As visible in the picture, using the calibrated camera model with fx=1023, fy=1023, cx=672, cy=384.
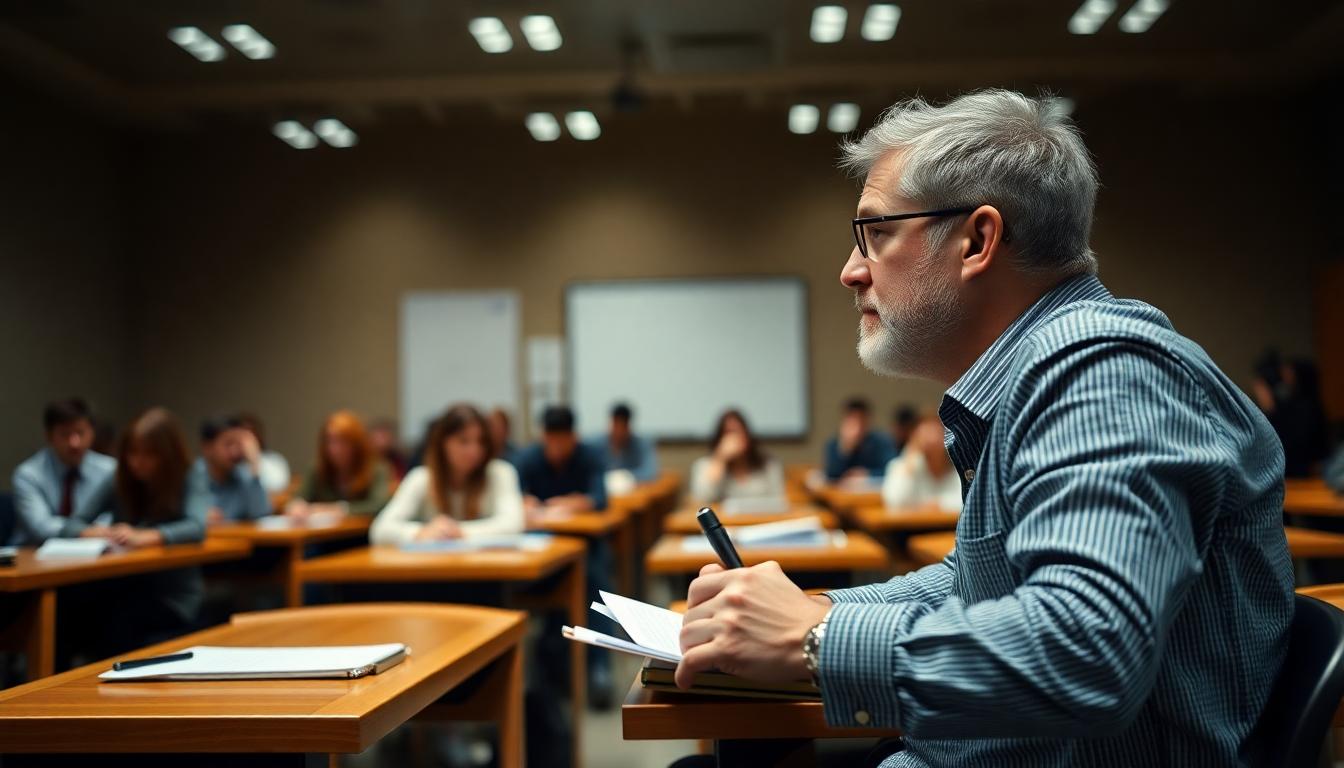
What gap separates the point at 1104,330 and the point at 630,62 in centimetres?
751

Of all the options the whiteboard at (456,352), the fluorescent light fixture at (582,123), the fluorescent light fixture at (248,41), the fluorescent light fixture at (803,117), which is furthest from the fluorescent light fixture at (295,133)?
the fluorescent light fixture at (803,117)

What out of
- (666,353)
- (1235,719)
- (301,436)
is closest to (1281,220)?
(666,353)

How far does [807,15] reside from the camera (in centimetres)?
704

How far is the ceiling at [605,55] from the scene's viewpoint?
22.4ft

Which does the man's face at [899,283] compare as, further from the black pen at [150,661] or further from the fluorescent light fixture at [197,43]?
the fluorescent light fixture at [197,43]

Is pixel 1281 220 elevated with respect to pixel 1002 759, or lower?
elevated

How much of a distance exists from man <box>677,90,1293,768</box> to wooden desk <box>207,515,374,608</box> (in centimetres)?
349

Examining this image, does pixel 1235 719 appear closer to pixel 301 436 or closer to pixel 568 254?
pixel 568 254

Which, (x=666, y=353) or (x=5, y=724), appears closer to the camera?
(x=5, y=724)

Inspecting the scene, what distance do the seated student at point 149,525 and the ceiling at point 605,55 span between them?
398 cm

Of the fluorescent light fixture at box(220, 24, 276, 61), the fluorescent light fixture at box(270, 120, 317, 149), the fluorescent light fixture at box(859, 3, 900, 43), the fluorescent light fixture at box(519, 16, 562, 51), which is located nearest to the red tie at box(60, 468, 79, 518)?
the fluorescent light fixture at box(220, 24, 276, 61)

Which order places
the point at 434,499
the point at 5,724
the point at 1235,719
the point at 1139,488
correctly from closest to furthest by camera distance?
the point at 1139,488 < the point at 1235,719 < the point at 5,724 < the point at 434,499

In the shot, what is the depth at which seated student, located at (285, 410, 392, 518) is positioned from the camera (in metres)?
5.17

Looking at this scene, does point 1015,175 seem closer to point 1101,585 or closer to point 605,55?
point 1101,585
